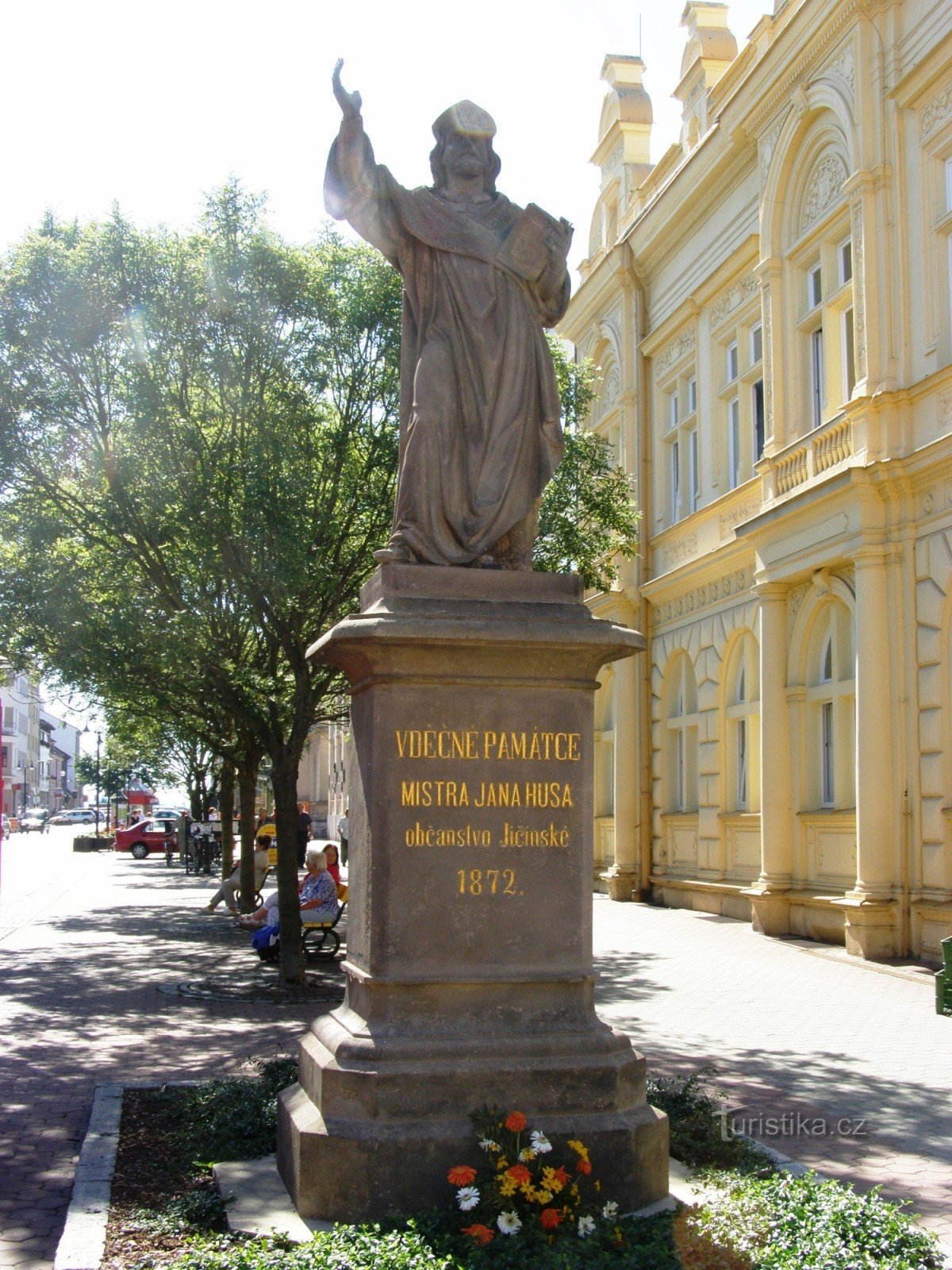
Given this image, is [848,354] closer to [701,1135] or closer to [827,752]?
[827,752]

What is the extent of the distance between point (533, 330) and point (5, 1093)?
5.81 m

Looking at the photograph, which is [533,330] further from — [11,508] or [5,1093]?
[11,508]

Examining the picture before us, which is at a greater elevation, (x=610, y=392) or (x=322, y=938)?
(x=610, y=392)

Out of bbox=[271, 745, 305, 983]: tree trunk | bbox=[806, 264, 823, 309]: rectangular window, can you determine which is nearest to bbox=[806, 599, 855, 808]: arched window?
bbox=[806, 264, 823, 309]: rectangular window

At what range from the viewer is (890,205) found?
16.1m

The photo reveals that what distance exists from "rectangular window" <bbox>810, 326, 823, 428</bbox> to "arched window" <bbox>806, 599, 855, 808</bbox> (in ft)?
8.60

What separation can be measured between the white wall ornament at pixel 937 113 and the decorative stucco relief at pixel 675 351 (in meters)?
8.19

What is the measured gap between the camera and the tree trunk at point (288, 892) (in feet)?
44.6

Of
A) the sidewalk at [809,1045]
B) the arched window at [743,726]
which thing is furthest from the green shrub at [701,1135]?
the arched window at [743,726]

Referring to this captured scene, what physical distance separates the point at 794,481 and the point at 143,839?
41.5 meters

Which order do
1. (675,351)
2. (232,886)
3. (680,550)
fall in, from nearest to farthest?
(232,886) → (680,550) → (675,351)

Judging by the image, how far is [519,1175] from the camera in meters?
5.17

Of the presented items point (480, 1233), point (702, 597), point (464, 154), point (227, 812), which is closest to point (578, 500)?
point (702, 597)

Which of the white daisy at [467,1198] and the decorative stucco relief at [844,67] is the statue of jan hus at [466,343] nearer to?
the white daisy at [467,1198]
